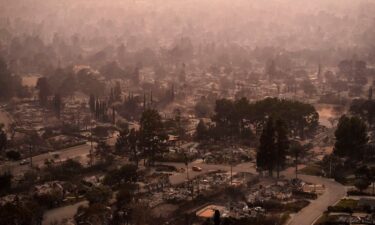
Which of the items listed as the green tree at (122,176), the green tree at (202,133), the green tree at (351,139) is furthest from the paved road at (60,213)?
the green tree at (351,139)

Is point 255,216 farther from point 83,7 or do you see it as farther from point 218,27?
point 83,7

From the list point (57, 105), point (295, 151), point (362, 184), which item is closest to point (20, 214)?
point (362, 184)

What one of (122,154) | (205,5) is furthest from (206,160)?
(205,5)

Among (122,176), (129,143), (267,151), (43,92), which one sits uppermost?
(43,92)

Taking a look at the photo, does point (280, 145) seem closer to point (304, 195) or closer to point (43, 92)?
point (304, 195)

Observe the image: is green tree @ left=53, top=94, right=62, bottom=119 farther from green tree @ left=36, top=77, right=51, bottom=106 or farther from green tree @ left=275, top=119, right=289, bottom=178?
green tree @ left=275, top=119, right=289, bottom=178
